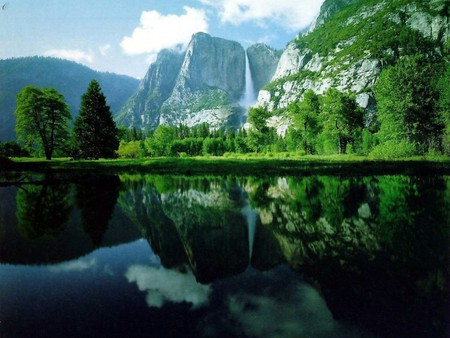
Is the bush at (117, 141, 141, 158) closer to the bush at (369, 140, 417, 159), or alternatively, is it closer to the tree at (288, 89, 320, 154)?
the tree at (288, 89, 320, 154)

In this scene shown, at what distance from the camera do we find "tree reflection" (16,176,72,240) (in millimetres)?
9883

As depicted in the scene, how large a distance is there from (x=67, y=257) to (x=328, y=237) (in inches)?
298

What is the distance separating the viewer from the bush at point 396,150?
36219 millimetres

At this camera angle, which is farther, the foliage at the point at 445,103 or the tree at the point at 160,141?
the tree at the point at 160,141

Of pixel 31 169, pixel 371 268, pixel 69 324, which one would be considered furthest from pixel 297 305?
pixel 31 169

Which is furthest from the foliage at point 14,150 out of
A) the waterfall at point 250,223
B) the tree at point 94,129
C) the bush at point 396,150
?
the bush at point 396,150

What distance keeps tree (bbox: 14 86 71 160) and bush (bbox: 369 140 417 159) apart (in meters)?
47.4

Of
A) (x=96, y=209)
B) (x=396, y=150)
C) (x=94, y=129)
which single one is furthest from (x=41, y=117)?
(x=396, y=150)

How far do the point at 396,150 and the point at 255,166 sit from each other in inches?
733

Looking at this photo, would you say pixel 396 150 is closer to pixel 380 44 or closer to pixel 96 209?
pixel 96 209

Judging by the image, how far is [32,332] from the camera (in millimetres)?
4465

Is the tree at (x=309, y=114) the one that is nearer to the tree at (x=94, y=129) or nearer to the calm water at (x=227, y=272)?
the tree at (x=94, y=129)

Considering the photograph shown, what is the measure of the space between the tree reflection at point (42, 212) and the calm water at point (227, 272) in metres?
0.10

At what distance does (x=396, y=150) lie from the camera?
36.6 meters
